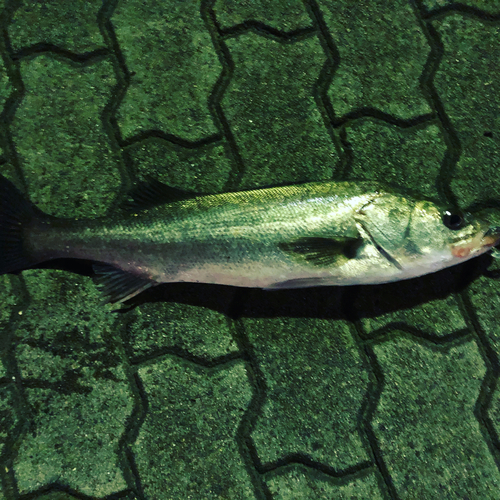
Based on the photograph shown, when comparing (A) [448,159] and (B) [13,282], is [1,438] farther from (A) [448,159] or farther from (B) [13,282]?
(A) [448,159]

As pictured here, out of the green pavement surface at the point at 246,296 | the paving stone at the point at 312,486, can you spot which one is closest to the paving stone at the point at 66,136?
the green pavement surface at the point at 246,296

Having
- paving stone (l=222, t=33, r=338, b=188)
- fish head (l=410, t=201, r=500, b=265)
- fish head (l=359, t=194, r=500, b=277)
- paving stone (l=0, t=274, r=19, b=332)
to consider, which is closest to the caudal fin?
paving stone (l=0, t=274, r=19, b=332)

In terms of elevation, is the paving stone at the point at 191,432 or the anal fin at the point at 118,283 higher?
the anal fin at the point at 118,283

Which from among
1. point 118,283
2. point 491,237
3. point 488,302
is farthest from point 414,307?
point 118,283

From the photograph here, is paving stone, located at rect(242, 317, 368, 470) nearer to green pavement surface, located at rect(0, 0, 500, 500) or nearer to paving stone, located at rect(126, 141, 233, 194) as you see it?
green pavement surface, located at rect(0, 0, 500, 500)

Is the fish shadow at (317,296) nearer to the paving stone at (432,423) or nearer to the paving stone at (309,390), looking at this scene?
the paving stone at (309,390)

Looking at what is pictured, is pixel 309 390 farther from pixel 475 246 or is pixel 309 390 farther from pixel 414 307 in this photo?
pixel 475 246
